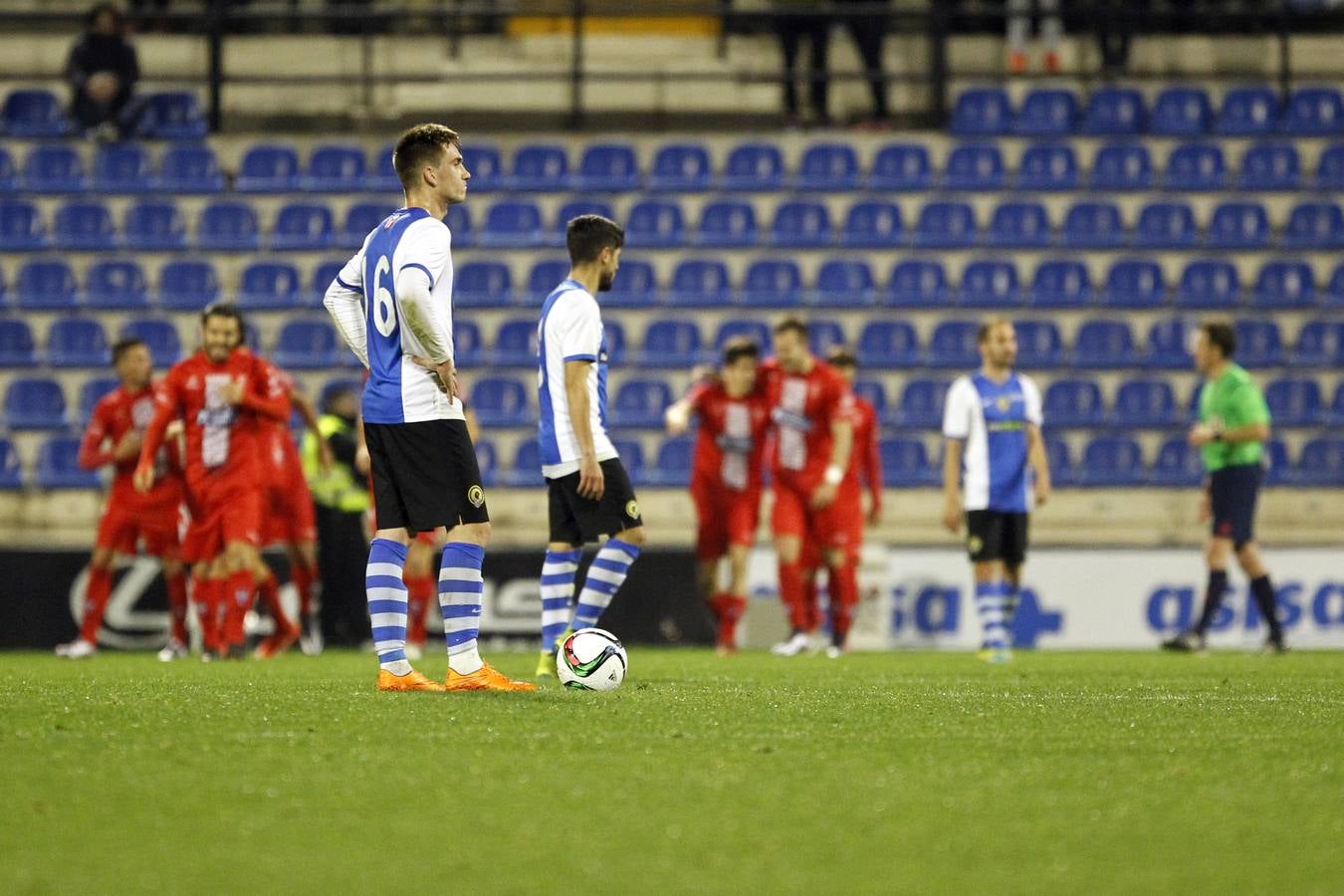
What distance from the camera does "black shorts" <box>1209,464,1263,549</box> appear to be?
39.5ft

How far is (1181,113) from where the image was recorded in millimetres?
18000

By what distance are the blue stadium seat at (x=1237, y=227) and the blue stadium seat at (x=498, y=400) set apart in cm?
684

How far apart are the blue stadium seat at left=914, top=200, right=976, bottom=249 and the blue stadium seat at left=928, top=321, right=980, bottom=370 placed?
95 centimetres

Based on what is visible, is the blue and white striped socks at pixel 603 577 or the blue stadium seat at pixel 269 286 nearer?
the blue and white striped socks at pixel 603 577

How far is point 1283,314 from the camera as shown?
1697cm

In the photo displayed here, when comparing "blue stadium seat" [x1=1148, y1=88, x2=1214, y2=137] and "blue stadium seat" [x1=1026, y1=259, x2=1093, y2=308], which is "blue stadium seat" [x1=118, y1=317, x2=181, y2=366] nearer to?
"blue stadium seat" [x1=1026, y1=259, x2=1093, y2=308]

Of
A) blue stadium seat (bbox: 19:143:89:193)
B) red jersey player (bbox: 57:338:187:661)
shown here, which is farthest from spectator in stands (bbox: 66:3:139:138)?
red jersey player (bbox: 57:338:187:661)

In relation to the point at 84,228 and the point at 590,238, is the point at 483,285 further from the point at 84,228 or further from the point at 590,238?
the point at 590,238

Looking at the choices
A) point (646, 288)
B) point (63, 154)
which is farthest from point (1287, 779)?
point (63, 154)

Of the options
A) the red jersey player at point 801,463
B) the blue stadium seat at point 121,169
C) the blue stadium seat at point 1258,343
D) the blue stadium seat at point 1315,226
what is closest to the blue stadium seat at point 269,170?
the blue stadium seat at point 121,169

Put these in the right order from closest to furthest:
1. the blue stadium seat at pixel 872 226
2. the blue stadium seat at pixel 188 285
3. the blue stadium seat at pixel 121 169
A: 1. the blue stadium seat at pixel 188 285
2. the blue stadium seat at pixel 872 226
3. the blue stadium seat at pixel 121 169

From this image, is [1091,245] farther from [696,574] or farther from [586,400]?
[586,400]

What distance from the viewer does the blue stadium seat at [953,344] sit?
16.3m

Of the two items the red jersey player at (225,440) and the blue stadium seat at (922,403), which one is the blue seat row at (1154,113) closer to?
the blue stadium seat at (922,403)
